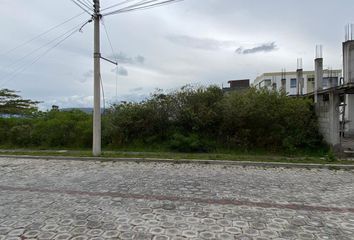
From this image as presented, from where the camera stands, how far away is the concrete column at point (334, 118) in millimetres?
10820

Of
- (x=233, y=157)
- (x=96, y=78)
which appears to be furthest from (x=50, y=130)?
(x=233, y=157)

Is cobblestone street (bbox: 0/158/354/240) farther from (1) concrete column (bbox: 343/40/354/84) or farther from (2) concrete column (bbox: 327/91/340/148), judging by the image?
(1) concrete column (bbox: 343/40/354/84)

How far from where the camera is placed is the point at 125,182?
274 inches

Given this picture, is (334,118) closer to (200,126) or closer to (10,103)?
(200,126)

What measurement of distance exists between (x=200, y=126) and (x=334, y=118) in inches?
218

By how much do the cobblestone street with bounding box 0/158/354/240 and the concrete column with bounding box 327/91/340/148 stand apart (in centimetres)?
303

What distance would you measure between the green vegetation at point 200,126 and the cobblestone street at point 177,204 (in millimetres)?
3325

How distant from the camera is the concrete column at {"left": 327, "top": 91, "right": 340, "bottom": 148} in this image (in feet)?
35.5

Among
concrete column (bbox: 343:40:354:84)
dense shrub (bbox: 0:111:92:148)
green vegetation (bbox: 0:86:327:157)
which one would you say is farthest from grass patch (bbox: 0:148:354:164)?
concrete column (bbox: 343:40:354:84)

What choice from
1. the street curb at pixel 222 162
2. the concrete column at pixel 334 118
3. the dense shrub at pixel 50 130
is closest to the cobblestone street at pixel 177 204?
the street curb at pixel 222 162

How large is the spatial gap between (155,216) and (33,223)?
192cm

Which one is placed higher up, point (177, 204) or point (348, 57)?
point (348, 57)

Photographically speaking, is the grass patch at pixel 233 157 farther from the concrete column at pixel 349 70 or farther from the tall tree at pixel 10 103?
the tall tree at pixel 10 103

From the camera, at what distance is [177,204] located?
515 centimetres
